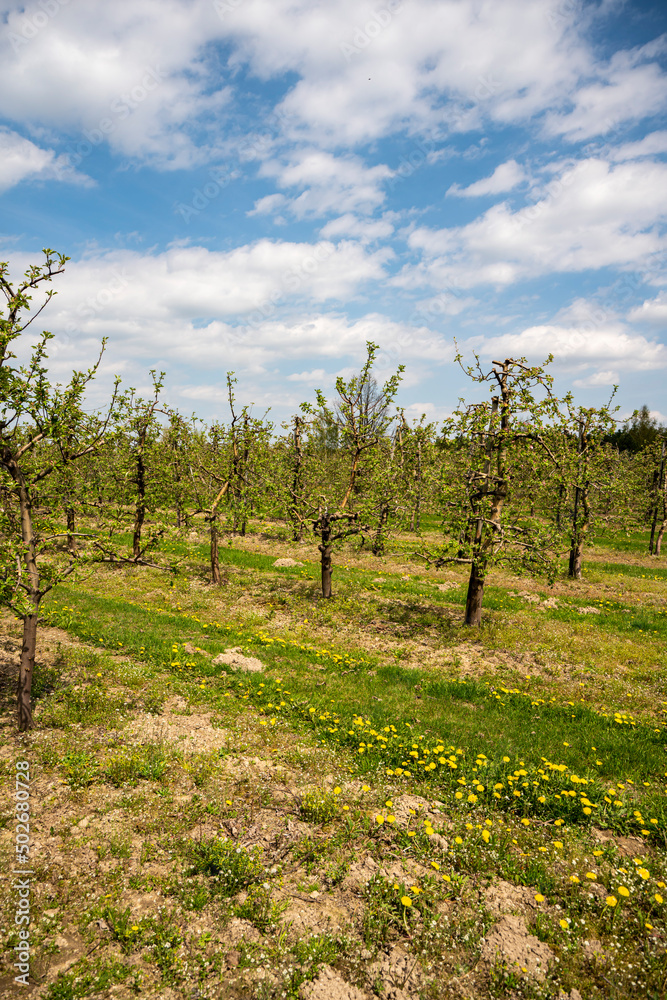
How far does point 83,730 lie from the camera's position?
9.59 meters

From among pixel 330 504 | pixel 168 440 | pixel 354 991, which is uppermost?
pixel 168 440

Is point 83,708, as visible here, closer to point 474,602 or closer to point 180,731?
point 180,731

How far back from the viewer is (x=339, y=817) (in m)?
7.68

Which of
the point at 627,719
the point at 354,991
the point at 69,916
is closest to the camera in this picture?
the point at 354,991

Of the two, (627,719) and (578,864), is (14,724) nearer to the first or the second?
(578,864)

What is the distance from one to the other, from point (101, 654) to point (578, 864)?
12.2 metres

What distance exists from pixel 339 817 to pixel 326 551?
13.3m

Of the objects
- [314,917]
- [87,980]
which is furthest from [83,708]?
[314,917]

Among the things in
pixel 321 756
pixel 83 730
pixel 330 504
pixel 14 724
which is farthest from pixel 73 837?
pixel 330 504

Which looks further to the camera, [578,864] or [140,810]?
[140,810]

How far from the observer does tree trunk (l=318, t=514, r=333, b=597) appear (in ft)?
67.1

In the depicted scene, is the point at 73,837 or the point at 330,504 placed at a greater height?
the point at 330,504

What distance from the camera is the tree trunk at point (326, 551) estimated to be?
20.4 meters

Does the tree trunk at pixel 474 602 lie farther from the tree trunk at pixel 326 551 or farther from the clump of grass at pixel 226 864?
the clump of grass at pixel 226 864
